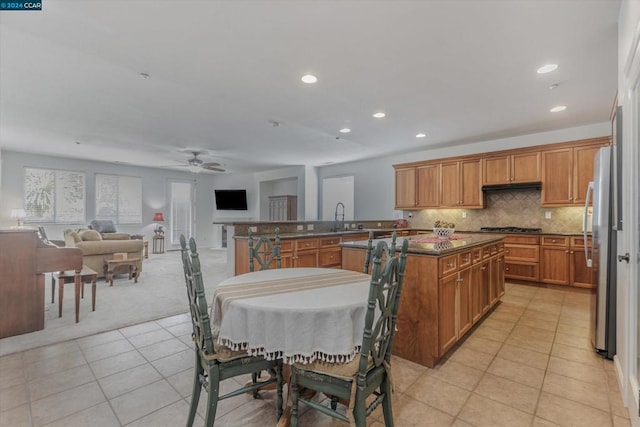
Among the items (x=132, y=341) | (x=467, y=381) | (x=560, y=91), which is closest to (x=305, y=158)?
(x=560, y=91)

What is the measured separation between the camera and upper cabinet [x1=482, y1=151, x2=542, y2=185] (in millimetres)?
5047

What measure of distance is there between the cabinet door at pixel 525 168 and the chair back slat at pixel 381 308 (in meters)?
4.82

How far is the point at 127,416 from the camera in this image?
5.73 feet

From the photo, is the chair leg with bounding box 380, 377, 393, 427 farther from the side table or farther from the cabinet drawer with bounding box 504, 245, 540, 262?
the side table

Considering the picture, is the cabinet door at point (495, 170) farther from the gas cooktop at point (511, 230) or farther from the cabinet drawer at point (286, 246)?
the cabinet drawer at point (286, 246)

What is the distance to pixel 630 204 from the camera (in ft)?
5.96

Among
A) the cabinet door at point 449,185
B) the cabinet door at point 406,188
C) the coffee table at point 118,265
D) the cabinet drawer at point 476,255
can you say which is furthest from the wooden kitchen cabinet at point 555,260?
the coffee table at point 118,265

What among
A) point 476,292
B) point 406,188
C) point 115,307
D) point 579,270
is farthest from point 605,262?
point 115,307

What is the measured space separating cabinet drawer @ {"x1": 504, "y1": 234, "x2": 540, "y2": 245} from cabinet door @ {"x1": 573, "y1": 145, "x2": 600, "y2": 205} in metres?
0.81

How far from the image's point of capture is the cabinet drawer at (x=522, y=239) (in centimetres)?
484

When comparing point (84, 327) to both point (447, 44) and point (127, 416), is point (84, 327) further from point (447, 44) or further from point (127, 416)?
point (447, 44)

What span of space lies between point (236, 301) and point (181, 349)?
1656mm

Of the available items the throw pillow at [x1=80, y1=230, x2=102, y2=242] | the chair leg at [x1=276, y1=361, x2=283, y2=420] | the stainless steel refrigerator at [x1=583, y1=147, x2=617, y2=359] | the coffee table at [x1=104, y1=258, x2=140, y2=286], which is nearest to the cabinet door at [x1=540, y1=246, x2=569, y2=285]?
the stainless steel refrigerator at [x1=583, y1=147, x2=617, y2=359]

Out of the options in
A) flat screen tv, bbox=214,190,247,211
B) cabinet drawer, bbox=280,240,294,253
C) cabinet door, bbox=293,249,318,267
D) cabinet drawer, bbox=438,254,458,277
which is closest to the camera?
cabinet drawer, bbox=438,254,458,277
